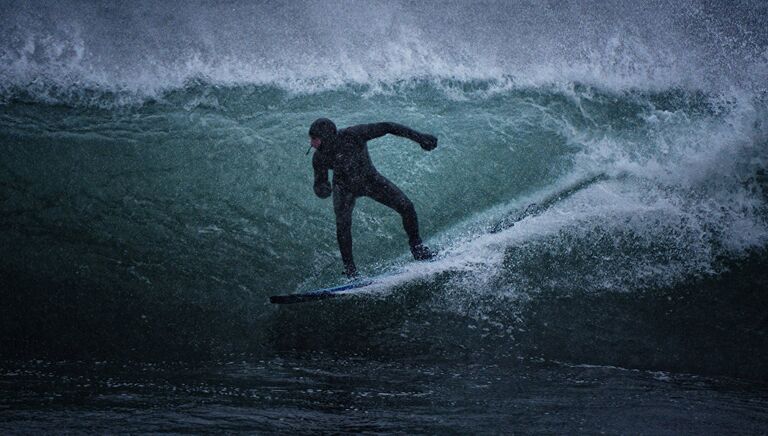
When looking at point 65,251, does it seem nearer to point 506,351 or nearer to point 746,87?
point 506,351

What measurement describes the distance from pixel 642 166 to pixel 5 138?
6.38 meters

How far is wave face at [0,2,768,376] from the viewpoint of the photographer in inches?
201

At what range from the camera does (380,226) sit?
5883 millimetres

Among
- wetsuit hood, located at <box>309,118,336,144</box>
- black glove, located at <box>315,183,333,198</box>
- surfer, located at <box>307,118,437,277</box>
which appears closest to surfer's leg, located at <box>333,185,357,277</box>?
surfer, located at <box>307,118,437,277</box>

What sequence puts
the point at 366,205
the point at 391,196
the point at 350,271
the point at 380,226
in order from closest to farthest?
the point at 391,196 < the point at 350,271 < the point at 380,226 < the point at 366,205

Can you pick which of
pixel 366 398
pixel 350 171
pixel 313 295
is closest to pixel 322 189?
pixel 350 171

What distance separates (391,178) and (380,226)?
615 millimetres

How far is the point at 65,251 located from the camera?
216 inches

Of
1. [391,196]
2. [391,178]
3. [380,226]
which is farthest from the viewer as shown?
[391,178]

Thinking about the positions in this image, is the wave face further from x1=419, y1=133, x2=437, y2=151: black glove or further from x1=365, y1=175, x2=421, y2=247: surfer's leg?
x1=419, y1=133, x2=437, y2=151: black glove

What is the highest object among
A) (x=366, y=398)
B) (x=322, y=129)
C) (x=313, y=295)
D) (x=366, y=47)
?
(x=366, y=47)

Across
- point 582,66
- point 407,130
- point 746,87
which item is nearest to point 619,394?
point 407,130

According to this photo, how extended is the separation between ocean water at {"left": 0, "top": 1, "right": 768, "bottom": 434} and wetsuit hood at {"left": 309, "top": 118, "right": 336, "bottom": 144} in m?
1.39

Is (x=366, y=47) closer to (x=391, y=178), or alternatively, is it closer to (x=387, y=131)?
(x=391, y=178)
